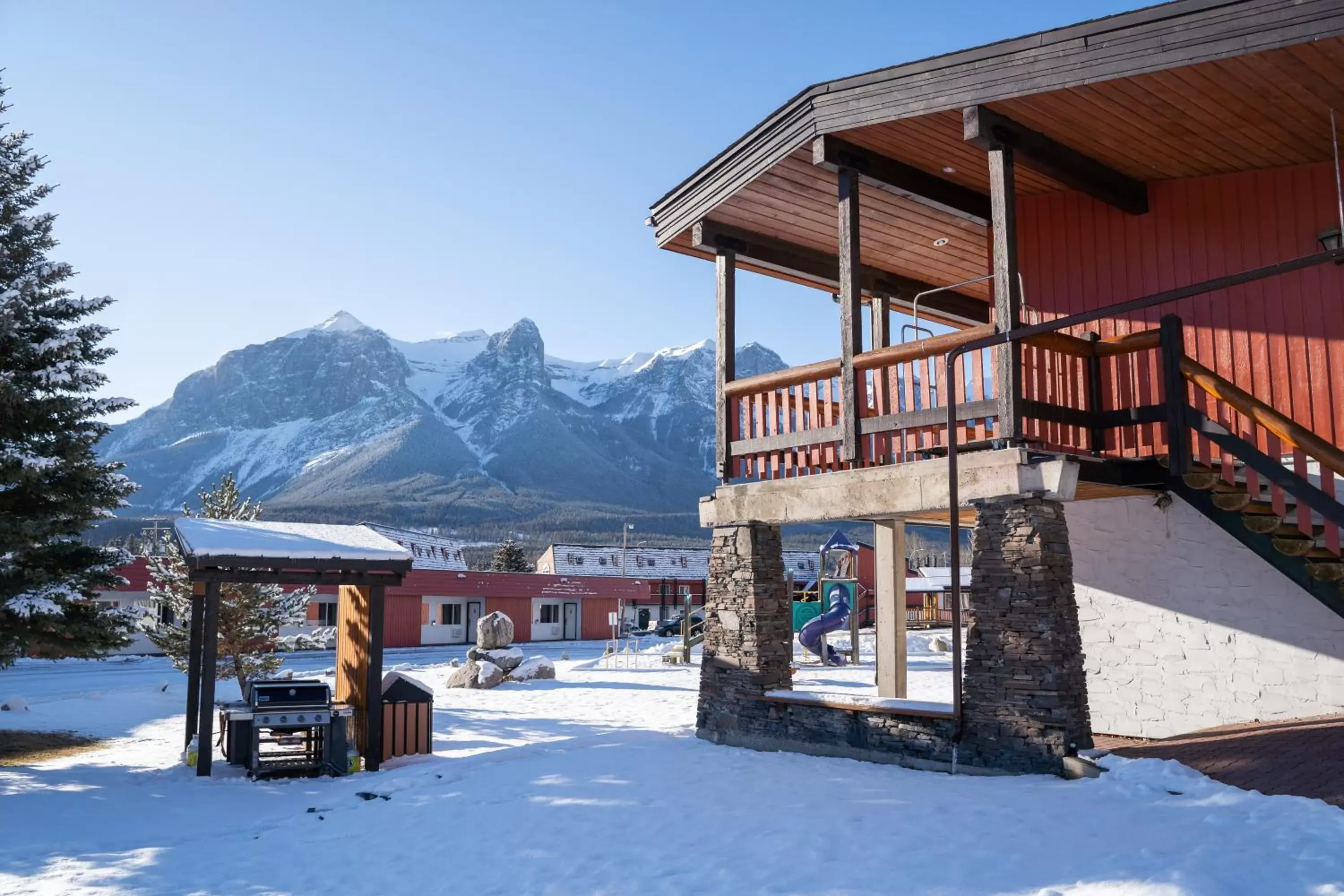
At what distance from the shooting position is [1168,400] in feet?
28.1

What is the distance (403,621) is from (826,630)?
73.3 feet

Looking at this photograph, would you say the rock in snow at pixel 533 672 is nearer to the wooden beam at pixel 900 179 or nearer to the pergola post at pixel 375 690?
the pergola post at pixel 375 690

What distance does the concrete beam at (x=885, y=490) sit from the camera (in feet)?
27.6

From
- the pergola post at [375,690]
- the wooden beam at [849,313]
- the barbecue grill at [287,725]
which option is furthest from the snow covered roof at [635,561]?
the wooden beam at [849,313]

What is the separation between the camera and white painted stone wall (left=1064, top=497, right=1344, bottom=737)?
895 cm

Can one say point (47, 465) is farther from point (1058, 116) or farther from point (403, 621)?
point (403, 621)

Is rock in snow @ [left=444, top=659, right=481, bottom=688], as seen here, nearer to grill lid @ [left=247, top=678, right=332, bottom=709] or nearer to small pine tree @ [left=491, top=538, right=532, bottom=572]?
grill lid @ [left=247, top=678, right=332, bottom=709]

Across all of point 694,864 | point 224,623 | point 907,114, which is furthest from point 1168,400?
point 224,623

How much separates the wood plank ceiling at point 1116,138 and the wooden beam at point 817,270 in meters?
0.14

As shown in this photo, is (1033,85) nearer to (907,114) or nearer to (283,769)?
(907,114)

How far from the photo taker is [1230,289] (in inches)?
390

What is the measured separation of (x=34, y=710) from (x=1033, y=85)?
62.7 feet

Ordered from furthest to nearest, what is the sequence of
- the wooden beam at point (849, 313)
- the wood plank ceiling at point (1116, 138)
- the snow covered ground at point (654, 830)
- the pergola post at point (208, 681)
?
the pergola post at point (208, 681)
the wooden beam at point (849, 313)
the wood plank ceiling at point (1116, 138)
the snow covered ground at point (654, 830)

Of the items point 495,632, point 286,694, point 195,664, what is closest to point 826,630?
point 495,632
